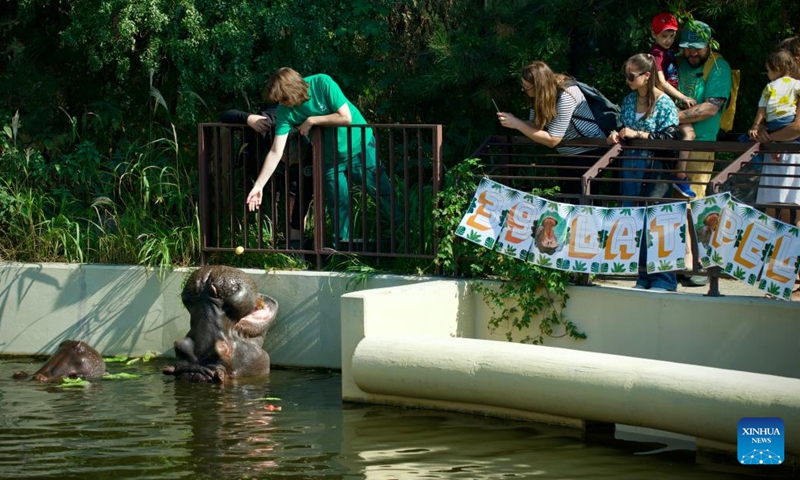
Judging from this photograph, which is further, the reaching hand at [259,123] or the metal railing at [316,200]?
the reaching hand at [259,123]

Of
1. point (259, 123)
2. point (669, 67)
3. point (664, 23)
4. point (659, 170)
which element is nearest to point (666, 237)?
point (659, 170)

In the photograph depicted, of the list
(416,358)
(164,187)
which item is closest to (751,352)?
(416,358)

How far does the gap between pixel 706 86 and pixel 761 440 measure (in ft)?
12.4

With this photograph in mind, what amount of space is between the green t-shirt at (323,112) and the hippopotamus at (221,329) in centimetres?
132

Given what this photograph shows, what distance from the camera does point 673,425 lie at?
25.0 ft

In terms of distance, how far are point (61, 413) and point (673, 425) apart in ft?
14.2

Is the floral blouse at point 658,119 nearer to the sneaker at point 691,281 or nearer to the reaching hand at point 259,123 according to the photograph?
the sneaker at point 691,281

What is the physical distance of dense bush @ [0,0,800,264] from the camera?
11297 mm

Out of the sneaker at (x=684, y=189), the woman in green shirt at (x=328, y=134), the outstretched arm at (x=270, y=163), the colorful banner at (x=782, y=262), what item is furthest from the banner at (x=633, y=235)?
the outstretched arm at (x=270, y=163)

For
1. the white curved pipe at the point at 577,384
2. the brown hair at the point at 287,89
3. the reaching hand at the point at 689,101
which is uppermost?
the brown hair at the point at 287,89

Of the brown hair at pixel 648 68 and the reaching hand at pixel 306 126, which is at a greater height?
the brown hair at pixel 648 68

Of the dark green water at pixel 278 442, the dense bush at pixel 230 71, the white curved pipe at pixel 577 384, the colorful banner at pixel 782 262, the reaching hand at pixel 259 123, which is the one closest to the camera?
the white curved pipe at pixel 577 384

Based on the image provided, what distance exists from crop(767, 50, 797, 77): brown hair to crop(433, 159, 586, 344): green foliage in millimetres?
2186

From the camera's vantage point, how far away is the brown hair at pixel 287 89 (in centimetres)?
1041
